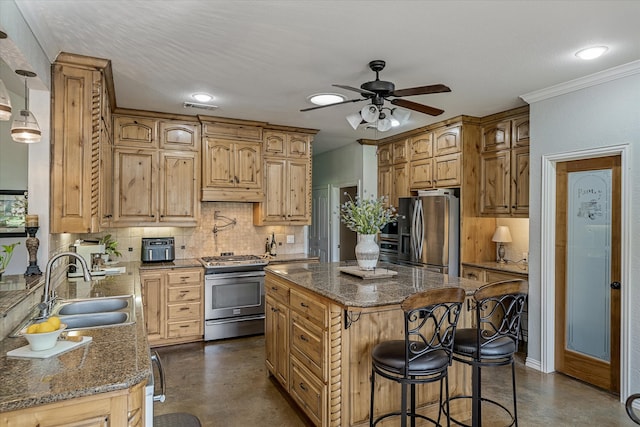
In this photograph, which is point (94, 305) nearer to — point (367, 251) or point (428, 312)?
point (367, 251)

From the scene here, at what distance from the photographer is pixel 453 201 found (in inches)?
185

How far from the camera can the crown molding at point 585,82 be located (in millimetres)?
3008

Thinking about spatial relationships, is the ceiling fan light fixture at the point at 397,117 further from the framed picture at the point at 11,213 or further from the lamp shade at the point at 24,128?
the framed picture at the point at 11,213

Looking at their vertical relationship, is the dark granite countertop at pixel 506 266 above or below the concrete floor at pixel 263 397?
above

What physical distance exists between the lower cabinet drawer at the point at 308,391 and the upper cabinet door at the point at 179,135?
9.86 feet

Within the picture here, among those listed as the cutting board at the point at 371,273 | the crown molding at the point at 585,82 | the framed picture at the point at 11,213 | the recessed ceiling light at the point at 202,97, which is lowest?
the cutting board at the point at 371,273

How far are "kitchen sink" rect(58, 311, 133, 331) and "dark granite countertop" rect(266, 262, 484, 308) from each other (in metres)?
1.14

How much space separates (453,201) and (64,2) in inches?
160

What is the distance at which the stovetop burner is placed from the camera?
4.49 meters

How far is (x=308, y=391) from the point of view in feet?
8.77

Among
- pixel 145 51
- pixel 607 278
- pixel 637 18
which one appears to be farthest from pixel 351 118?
pixel 607 278

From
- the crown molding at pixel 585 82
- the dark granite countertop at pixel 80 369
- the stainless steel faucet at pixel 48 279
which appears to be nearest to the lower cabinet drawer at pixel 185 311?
the stainless steel faucet at pixel 48 279

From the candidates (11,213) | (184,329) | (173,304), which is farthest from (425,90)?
(11,213)

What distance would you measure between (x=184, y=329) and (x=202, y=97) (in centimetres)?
256
